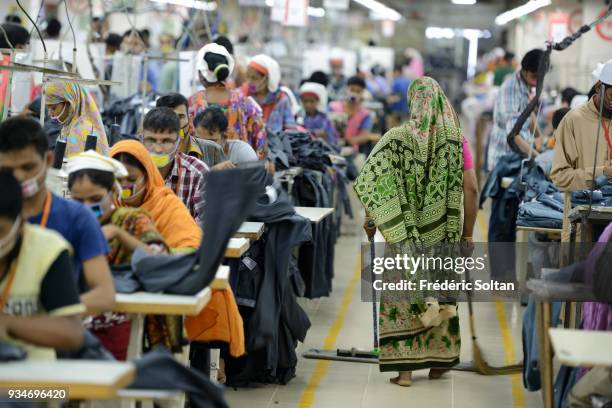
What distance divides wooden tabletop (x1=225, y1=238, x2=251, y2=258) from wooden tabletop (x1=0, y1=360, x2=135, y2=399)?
1.93m

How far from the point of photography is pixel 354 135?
13.9m

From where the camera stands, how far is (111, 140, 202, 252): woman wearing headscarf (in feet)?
16.0

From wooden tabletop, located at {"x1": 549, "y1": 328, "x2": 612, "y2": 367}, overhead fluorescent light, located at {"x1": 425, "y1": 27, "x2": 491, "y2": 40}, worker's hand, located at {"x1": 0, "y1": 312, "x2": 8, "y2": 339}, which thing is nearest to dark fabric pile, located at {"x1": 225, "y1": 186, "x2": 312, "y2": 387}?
Answer: wooden tabletop, located at {"x1": 549, "y1": 328, "x2": 612, "y2": 367}

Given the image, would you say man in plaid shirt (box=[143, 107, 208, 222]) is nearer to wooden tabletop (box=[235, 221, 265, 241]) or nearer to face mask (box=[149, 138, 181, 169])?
face mask (box=[149, 138, 181, 169])

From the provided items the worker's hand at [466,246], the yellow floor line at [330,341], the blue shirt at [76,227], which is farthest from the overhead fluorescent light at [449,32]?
the blue shirt at [76,227]

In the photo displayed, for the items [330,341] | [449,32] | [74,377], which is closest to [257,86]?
[330,341]

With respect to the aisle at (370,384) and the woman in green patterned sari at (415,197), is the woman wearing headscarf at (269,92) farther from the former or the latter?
the woman in green patterned sari at (415,197)

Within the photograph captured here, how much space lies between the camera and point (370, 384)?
6.62 metres

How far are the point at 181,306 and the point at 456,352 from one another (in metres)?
2.88

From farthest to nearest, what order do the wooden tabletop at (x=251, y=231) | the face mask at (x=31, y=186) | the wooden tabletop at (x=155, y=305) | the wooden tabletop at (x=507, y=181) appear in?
the wooden tabletop at (x=507, y=181) < the wooden tabletop at (x=251, y=231) < the wooden tabletop at (x=155, y=305) < the face mask at (x=31, y=186)

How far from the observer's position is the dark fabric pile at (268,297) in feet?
20.6

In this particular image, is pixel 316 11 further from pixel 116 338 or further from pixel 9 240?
pixel 9 240

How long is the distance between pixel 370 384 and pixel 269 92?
4201 mm

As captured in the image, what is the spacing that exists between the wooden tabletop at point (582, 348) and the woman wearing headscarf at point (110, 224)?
5.39ft
